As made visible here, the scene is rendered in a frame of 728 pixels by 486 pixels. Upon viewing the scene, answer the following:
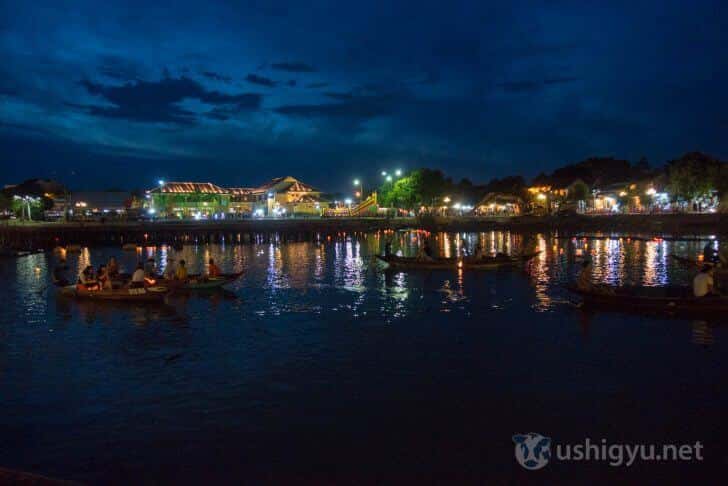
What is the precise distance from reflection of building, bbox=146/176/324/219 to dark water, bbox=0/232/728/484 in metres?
74.6

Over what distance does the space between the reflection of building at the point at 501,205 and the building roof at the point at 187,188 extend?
46.7 m

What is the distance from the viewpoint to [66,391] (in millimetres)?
11859

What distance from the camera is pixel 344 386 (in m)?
12.0

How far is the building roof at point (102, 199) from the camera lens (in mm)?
113688

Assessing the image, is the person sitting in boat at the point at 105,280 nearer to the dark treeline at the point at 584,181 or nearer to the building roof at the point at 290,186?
the dark treeline at the point at 584,181

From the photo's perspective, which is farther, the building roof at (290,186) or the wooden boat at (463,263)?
the building roof at (290,186)

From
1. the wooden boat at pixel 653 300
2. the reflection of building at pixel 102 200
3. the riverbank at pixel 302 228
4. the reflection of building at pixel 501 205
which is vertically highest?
the reflection of building at pixel 102 200

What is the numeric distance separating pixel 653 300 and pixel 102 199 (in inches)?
4616

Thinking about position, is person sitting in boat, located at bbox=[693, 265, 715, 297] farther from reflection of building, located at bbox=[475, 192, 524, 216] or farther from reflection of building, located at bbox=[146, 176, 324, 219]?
reflection of building, located at bbox=[146, 176, 324, 219]

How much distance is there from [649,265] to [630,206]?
52.4m

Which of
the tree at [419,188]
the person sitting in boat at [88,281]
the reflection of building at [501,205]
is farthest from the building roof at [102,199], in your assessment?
the person sitting in boat at [88,281]

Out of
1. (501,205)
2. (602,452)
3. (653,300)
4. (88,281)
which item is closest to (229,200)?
(501,205)

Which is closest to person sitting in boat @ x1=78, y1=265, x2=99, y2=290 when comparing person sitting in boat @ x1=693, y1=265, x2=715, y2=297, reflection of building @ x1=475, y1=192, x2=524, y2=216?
person sitting in boat @ x1=693, y1=265, x2=715, y2=297

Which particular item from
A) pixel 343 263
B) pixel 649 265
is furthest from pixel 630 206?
pixel 343 263
